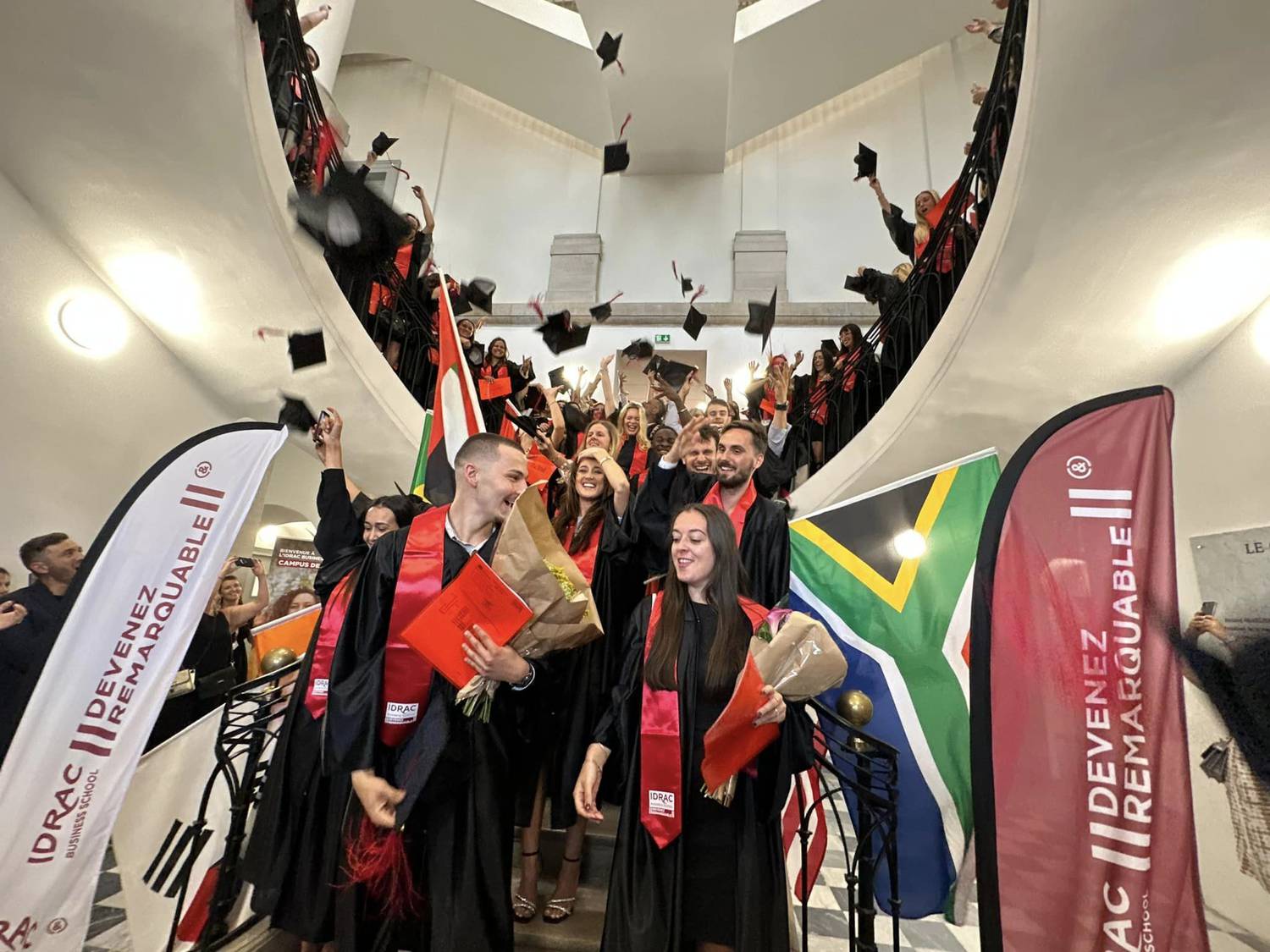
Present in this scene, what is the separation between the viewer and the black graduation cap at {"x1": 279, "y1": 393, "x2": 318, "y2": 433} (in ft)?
11.4

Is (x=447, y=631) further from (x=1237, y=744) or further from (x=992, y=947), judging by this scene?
(x=1237, y=744)

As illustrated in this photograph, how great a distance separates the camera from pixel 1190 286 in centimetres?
318

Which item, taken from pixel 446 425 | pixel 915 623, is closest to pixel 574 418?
pixel 446 425

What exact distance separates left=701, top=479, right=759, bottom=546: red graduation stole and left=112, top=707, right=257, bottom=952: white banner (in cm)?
216

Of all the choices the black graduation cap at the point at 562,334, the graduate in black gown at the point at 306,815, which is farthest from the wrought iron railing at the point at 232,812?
the black graduation cap at the point at 562,334

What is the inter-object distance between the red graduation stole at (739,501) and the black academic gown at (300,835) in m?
1.63

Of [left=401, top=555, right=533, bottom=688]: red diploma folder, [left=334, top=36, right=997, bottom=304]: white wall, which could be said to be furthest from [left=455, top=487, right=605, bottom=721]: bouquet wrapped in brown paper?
[left=334, top=36, right=997, bottom=304]: white wall

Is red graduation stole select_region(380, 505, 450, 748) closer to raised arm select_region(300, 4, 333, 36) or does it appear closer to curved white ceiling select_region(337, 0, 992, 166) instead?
raised arm select_region(300, 4, 333, 36)

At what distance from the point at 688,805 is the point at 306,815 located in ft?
4.04

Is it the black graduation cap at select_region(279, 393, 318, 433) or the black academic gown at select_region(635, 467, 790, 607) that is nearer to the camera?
the black academic gown at select_region(635, 467, 790, 607)

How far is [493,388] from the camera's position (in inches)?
231

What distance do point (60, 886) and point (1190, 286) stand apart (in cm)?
505

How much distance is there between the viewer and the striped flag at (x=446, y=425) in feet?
12.2

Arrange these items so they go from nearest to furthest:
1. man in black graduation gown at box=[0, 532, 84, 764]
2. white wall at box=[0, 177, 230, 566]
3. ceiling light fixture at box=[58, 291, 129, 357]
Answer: man in black graduation gown at box=[0, 532, 84, 764] < white wall at box=[0, 177, 230, 566] < ceiling light fixture at box=[58, 291, 129, 357]
